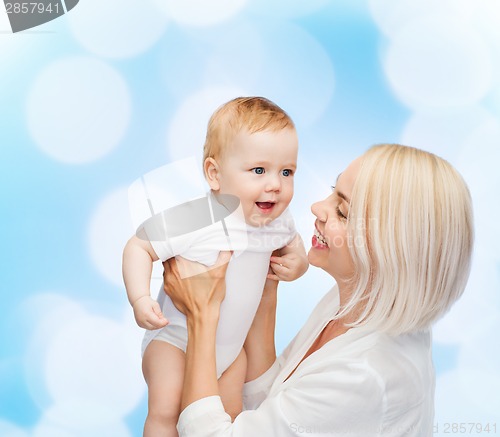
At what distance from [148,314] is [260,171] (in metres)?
0.50

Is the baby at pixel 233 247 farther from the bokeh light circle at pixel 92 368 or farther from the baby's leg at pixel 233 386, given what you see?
the bokeh light circle at pixel 92 368

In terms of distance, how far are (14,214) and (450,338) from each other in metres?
2.04

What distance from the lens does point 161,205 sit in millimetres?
2055

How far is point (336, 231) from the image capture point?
5.79 feet

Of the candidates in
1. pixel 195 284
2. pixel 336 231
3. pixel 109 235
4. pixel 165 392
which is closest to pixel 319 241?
pixel 336 231

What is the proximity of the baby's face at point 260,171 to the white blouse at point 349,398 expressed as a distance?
0.43m

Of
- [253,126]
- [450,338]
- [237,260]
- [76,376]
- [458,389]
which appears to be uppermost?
[253,126]

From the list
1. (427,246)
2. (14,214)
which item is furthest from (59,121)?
(427,246)

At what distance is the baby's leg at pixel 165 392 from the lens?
1933mm

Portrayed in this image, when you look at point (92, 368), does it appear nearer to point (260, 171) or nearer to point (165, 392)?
point (165, 392)

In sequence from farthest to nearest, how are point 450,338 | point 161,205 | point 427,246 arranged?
point 450,338 → point 161,205 → point 427,246

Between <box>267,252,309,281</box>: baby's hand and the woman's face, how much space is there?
0.20 metres

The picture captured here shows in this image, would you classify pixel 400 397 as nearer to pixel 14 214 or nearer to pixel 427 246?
pixel 427 246

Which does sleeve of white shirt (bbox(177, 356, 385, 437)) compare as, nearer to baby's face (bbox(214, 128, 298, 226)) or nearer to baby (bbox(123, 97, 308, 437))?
baby (bbox(123, 97, 308, 437))
